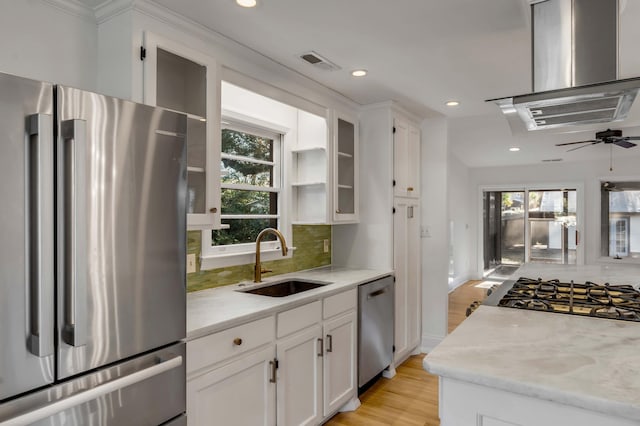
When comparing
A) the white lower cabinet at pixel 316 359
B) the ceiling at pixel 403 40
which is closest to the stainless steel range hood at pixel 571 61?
the ceiling at pixel 403 40

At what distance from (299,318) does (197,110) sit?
126 centimetres

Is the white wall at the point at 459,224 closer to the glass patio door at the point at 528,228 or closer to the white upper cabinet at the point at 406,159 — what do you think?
the glass patio door at the point at 528,228

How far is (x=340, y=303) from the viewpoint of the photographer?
105 inches

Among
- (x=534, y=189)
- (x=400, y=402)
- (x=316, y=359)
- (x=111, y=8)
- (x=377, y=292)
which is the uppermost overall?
(x=111, y=8)

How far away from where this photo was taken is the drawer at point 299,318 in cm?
215

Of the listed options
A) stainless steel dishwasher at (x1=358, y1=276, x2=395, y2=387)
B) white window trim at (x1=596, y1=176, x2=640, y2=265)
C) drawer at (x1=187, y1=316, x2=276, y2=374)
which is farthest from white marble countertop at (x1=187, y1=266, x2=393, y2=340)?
white window trim at (x1=596, y1=176, x2=640, y2=265)

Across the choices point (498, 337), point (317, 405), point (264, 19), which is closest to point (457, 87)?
point (264, 19)

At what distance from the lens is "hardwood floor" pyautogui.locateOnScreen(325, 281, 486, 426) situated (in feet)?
8.77

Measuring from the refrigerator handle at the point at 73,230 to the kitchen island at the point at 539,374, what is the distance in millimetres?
1034

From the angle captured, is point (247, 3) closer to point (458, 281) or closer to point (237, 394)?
point (237, 394)

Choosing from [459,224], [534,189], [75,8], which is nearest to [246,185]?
[75,8]

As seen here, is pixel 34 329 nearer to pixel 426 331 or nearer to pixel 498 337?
pixel 498 337

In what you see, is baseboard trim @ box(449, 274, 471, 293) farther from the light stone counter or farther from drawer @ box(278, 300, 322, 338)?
drawer @ box(278, 300, 322, 338)

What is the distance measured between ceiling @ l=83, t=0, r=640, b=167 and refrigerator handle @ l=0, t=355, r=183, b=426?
157 cm
